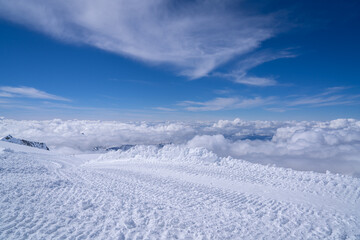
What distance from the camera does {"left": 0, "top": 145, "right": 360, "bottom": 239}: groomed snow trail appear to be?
5.46 meters

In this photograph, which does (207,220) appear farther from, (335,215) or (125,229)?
(335,215)

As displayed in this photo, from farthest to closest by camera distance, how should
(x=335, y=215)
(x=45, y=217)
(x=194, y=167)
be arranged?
1. (x=194, y=167)
2. (x=335, y=215)
3. (x=45, y=217)

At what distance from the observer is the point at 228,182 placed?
1168 centimetres

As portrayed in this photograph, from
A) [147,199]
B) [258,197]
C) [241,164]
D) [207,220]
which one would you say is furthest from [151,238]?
[241,164]

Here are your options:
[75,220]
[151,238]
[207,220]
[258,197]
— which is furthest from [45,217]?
[258,197]

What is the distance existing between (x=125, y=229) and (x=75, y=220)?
5.22 feet

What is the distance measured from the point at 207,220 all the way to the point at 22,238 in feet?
16.9

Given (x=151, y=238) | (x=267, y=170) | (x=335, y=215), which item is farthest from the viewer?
(x=267, y=170)

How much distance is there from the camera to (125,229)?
5504 millimetres

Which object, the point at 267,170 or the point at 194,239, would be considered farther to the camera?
the point at 267,170

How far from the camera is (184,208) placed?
737 cm

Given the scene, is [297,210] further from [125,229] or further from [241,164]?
[241,164]

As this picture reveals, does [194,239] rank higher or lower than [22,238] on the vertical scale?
lower

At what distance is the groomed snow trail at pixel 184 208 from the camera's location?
5.46m
